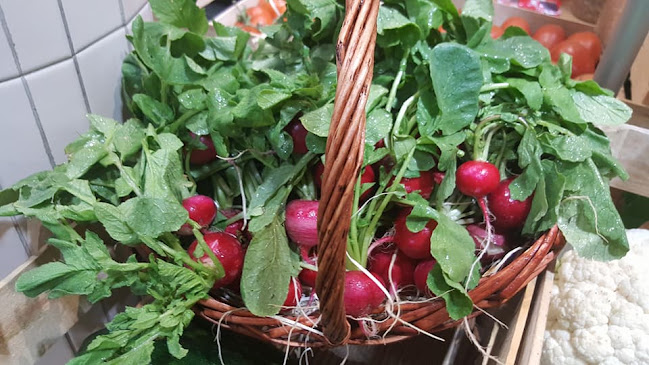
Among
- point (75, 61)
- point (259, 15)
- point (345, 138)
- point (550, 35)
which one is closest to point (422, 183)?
point (345, 138)

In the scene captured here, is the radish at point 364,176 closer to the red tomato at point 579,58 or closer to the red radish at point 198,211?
the red radish at point 198,211

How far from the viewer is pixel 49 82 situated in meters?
0.60

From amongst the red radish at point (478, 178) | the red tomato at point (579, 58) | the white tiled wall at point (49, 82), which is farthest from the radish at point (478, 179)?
the red tomato at point (579, 58)

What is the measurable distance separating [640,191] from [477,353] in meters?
0.39

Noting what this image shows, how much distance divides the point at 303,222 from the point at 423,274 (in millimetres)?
159

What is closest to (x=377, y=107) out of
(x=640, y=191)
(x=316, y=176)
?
(x=316, y=176)

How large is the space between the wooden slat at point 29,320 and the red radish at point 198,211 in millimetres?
183

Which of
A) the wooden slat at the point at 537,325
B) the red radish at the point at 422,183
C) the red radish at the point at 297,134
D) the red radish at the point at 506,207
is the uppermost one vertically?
the red radish at the point at 297,134

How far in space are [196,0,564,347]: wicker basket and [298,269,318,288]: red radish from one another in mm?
55

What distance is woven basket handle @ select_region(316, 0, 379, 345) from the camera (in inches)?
15.9

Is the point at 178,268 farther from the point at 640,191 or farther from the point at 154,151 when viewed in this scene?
the point at 640,191

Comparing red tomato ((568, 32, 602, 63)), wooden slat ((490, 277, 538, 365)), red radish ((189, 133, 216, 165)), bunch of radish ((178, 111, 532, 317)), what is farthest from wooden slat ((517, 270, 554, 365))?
red tomato ((568, 32, 602, 63))

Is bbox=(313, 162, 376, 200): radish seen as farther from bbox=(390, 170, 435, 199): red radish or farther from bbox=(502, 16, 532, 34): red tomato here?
bbox=(502, 16, 532, 34): red tomato

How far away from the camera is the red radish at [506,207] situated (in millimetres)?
641
